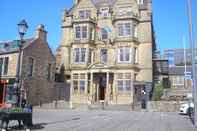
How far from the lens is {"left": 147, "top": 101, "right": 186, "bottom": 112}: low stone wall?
106 ft

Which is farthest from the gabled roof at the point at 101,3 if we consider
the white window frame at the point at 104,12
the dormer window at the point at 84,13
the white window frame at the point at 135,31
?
the white window frame at the point at 135,31

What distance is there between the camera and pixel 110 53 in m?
42.0

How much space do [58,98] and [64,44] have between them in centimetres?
919

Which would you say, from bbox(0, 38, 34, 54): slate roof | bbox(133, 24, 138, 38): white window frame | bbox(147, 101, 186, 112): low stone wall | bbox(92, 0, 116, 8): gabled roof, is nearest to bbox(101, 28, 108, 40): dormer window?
bbox(133, 24, 138, 38): white window frame

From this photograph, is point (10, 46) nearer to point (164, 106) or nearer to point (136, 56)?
point (136, 56)

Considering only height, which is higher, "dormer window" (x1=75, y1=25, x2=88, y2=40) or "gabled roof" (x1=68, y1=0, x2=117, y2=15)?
"gabled roof" (x1=68, y1=0, x2=117, y2=15)

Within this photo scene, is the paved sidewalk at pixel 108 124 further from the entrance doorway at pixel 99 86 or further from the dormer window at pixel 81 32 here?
the dormer window at pixel 81 32

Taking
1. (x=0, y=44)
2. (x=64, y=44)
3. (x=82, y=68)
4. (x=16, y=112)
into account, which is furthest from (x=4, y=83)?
(x=16, y=112)

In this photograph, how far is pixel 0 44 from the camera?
39.4 m

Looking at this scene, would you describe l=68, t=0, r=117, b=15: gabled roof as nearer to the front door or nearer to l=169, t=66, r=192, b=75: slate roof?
the front door

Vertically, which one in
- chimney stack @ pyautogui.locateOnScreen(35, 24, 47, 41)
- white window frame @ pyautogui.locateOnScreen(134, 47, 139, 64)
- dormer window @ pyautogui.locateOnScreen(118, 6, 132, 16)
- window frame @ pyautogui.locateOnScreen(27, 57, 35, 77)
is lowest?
window frame @ pyautogui.locateOnScreen(27, 57, 35, 77)

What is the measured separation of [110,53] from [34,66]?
1177cm

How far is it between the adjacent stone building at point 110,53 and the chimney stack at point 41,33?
16.7 ft

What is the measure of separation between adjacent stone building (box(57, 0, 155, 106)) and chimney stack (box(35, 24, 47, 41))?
5.08 m
